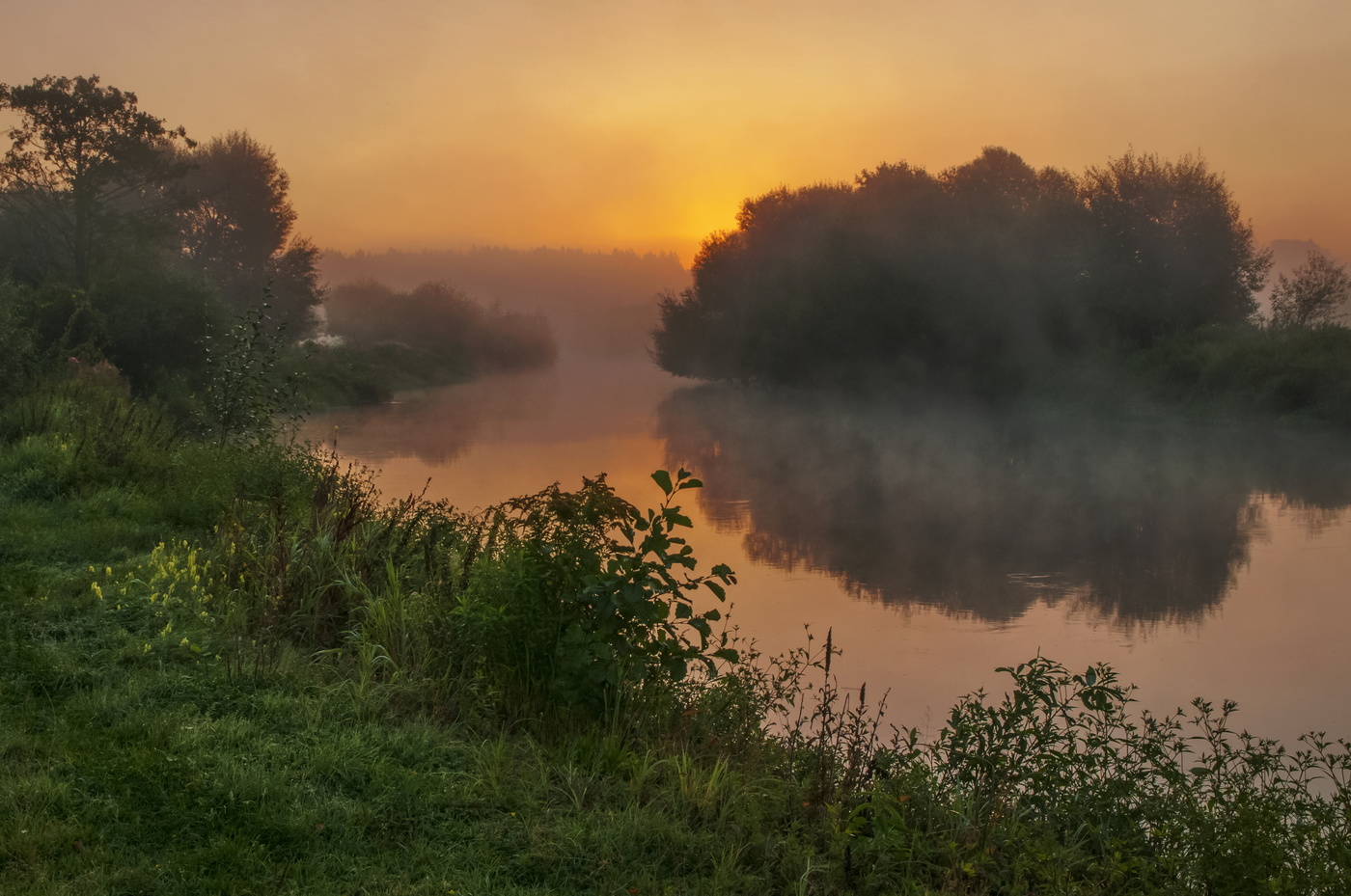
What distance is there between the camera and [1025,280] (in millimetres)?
37688

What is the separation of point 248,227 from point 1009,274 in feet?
124

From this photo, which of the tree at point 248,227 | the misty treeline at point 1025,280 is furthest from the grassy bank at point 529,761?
the tree at point 248,227

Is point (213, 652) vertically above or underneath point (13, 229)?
underneath

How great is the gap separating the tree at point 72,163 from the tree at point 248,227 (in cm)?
1776

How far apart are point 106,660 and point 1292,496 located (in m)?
18.7

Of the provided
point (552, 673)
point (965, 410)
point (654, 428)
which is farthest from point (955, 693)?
point (965, 410)

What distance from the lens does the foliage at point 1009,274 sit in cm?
3753

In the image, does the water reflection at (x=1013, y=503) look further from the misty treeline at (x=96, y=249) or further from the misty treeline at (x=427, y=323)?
the misty treeline at (x=427, y=323)

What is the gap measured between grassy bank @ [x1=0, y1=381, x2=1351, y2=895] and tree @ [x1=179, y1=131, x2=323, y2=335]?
4655 centimetres

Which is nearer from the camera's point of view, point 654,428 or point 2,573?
point 2,573

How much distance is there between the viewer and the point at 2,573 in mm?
6891

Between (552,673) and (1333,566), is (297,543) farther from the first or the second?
(1333,566)

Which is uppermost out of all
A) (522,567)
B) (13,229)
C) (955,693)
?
(13,229)

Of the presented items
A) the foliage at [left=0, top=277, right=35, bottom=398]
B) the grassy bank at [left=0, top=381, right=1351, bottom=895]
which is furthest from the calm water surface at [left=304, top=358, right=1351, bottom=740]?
the foliage at [left=0, top=277, right=35, bottom=398]
